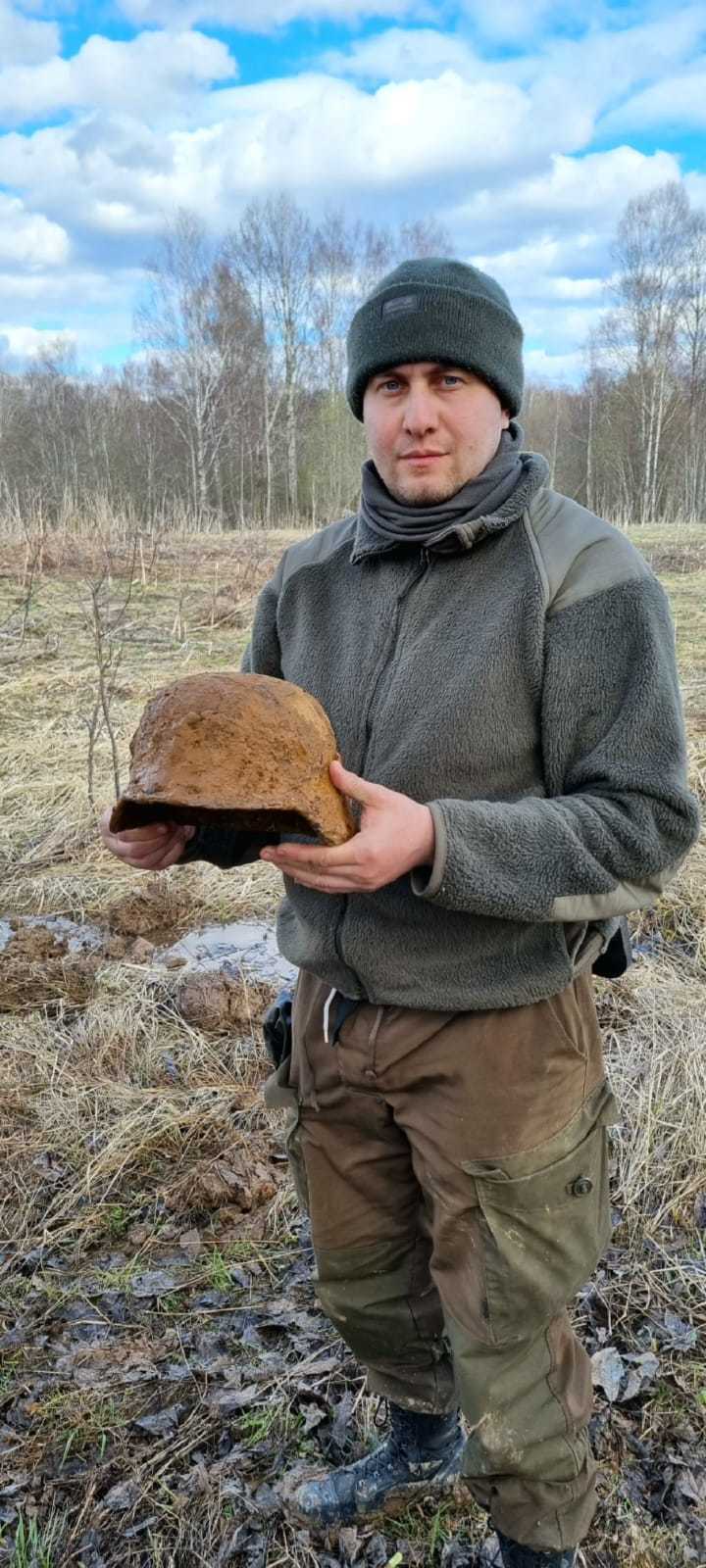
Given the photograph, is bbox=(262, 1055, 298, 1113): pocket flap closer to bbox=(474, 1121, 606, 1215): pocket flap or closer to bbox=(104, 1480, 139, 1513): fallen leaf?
bbox=(474, 1121, 606, 1215): pocket flap

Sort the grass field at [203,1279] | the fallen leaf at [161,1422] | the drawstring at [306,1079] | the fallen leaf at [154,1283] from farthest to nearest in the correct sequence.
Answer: the fallen leaf at [154,1283] < the fallen leaf at [161,1422] < the grass field at [203,1279] < the drawstring at [306,1079]

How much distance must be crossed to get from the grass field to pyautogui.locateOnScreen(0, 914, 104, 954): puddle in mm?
46

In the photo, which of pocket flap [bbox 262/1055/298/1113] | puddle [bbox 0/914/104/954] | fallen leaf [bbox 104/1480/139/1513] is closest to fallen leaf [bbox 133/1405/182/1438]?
fallen leaf [bbox 104/1480/139/1513]

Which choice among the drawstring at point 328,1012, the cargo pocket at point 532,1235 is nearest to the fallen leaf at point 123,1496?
the cargo pocket at point 532,1235

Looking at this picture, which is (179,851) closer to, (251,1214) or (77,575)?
(251,1214)

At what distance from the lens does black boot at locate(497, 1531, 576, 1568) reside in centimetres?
166

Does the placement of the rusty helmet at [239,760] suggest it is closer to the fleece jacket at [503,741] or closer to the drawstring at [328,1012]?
the fleece jacket at [503,741]

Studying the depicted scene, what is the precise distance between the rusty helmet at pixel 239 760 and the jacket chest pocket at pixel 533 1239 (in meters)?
0.64

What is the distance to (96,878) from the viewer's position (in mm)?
4926

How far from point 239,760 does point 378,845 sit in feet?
0.83

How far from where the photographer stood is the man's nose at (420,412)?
5.05ft

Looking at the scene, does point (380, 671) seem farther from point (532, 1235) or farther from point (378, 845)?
point (532, 1235)

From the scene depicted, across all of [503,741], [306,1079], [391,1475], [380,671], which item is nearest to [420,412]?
[380,671]

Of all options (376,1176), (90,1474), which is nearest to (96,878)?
(90,1474)
